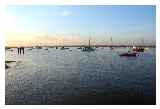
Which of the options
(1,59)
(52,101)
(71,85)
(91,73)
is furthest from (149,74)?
(1,59)

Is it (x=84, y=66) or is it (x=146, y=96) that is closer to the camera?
(x=146, y=96)

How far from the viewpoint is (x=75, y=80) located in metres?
3.32

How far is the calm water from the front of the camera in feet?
9.97

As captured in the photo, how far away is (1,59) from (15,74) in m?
1.25

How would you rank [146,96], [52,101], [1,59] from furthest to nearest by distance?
1. [146,96]
2. [52,101]
3. [1,59]

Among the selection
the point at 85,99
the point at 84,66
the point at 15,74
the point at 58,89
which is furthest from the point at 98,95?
the point at 15,74

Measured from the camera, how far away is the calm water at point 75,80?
304 centimetres

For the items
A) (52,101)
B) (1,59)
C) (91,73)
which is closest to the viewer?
(1,59)

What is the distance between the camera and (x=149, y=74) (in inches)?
135

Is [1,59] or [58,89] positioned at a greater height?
[1,59]

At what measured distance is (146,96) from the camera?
10.7ft
